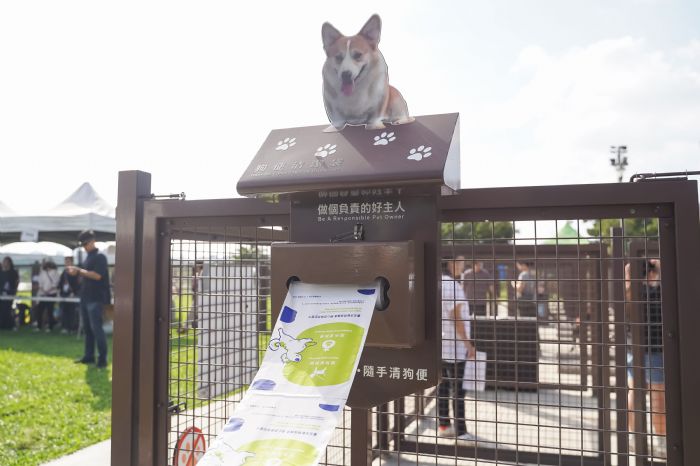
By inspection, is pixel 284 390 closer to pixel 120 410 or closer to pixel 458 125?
pixel 458 125

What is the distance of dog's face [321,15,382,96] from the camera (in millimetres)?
1915

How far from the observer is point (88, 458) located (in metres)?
4.52

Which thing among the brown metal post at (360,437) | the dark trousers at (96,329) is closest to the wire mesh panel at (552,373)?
the brown metal post at (360,437)

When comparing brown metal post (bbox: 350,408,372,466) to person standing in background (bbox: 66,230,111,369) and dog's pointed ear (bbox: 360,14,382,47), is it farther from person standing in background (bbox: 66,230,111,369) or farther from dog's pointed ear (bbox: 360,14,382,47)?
person standing in background (bbox: 66,230,111,369)

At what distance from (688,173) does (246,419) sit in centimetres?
144

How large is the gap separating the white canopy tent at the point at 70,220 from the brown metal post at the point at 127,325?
9.19 metres

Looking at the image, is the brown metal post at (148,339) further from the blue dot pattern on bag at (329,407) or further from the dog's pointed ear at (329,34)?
the blue dot pattern on bag at (329,407)

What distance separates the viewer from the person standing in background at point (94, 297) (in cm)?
812

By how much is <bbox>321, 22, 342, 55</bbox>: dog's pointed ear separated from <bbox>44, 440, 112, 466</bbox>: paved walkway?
3.75 metres

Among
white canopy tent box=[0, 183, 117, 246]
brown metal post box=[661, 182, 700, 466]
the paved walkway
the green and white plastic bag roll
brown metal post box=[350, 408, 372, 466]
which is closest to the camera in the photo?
the green and white plastic bag roll

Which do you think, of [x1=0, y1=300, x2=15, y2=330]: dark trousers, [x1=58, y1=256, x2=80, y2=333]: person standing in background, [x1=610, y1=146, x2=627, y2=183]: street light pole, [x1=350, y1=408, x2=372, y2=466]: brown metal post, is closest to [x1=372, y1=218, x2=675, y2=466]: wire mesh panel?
[x1=350, y1=408, x2=372, y2=466]: brown metal post

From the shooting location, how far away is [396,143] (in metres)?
1.83

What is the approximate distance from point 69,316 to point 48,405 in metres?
6.60

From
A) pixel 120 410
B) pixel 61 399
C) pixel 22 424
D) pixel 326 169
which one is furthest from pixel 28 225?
pixel 326 169
